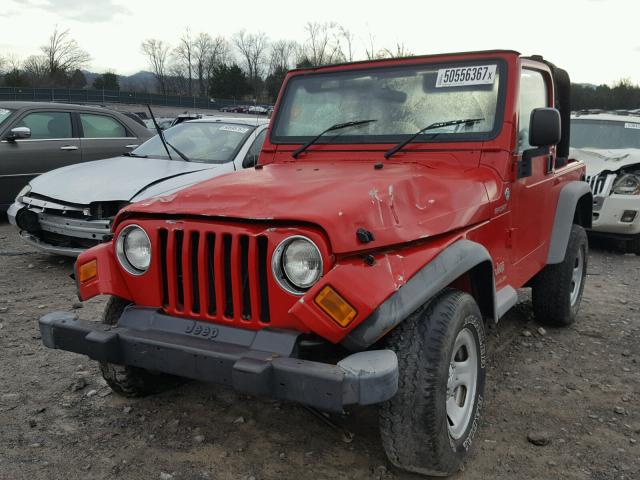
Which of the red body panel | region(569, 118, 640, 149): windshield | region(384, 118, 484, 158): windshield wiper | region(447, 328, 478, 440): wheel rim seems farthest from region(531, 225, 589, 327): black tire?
region(569, 118, 640, 149): windshield

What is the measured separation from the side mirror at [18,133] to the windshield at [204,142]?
6.11ft

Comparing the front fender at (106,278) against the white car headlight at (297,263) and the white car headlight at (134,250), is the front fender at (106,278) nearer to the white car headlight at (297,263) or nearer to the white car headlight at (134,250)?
the white car headlight at (134,250)

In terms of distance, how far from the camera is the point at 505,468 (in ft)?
9.39

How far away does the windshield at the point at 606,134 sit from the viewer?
8336 mm

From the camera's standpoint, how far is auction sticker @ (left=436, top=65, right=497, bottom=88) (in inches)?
141

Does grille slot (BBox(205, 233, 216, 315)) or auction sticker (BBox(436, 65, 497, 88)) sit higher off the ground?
auction sticker (BBox(436, 65, 497, 88))

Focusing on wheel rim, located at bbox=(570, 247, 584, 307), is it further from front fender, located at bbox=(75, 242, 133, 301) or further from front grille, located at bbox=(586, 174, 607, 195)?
front fender, located at bbox=(75, 242, 133, 301)

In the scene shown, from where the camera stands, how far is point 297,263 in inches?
97.5

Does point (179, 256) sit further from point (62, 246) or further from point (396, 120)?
point (62, 246)

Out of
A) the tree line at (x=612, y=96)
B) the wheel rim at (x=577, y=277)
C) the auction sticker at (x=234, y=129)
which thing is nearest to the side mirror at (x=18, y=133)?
the auction sticker at (x=234, y=129)

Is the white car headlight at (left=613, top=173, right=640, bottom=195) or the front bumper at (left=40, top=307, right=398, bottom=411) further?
the white car headlight at (left=613, top=173, right=640, bottom=195)

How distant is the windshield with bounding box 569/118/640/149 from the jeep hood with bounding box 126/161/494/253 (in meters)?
5.96

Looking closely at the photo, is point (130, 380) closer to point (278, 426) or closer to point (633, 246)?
point (278, 426)

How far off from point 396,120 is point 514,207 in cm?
88
